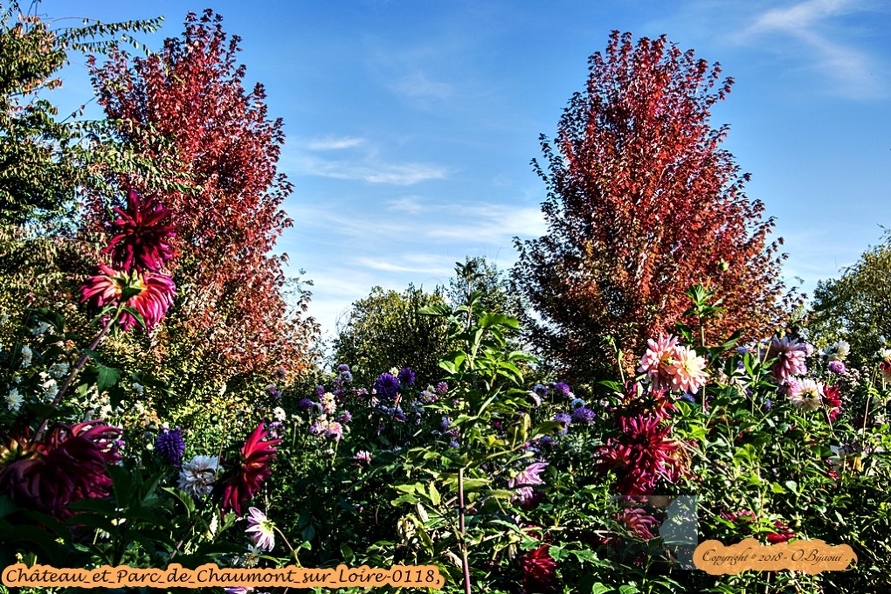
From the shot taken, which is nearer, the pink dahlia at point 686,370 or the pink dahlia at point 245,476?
the pink dahlia at point 245,476

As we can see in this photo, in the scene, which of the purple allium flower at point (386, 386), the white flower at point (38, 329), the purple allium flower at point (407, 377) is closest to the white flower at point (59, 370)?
the white flower at point (38, 329)

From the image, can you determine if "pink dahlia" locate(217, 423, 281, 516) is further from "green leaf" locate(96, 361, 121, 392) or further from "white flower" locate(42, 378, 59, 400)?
"white flower" locate(42, 378, 59, 400)

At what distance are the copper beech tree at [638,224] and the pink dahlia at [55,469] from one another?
9000 mm

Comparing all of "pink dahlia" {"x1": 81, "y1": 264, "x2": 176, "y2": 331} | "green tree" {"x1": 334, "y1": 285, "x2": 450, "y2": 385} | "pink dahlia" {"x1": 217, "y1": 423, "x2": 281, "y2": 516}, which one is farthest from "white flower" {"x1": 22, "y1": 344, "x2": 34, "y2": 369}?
"green tree" {"x1": 334, "y1": 285, "x2": 450, "y2": 385}

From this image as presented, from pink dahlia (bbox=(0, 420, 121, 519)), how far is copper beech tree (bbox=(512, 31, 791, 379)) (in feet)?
29.5

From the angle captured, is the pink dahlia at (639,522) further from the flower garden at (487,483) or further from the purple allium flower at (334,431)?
the purple allium flower at (334,431)

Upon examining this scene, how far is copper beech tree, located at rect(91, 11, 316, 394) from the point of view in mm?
10125

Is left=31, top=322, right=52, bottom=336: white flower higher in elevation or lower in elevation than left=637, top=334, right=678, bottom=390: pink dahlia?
higher

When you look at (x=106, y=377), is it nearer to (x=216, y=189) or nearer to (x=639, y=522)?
(x=639, y=522)

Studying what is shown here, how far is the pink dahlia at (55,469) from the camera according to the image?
1338mm

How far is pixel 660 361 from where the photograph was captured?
2.32m

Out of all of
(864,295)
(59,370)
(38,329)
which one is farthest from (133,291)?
(864,295)

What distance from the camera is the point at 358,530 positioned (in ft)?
9.29

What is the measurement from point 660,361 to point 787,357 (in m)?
0.62
